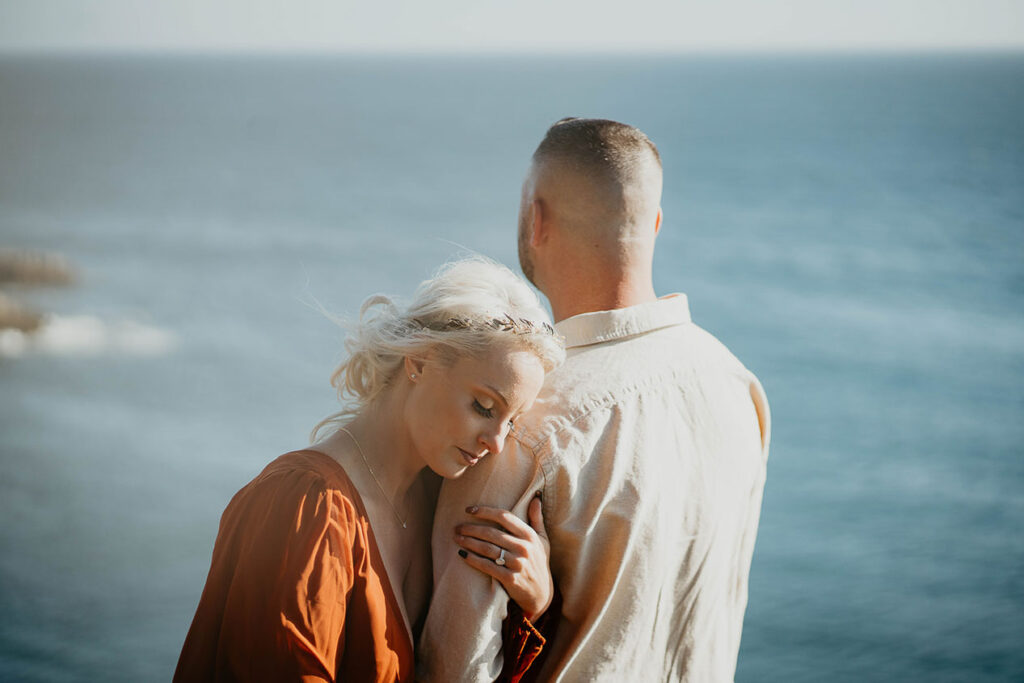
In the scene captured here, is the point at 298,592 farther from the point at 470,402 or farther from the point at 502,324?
the point at 502,324

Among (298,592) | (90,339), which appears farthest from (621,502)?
(90,339)

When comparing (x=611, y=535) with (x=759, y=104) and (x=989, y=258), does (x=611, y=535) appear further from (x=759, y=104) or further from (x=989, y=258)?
(x=759, y=104)

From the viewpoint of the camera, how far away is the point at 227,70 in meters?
63.0

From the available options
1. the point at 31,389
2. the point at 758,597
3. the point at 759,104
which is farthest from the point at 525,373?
the point at 759,104

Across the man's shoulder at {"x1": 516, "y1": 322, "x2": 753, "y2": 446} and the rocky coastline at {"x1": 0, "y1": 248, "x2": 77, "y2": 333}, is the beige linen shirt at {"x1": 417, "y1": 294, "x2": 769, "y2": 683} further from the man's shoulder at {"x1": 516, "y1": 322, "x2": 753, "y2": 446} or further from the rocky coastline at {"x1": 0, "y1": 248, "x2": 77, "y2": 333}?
the rocky coastline at {"x1": 0, "y1": 248, "x2": 77, "y2": 333}

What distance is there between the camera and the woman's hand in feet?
4.93

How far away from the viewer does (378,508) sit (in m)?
1.59

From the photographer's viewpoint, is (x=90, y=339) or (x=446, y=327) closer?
(x=446, y=327)

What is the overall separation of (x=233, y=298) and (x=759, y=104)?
1317 inches

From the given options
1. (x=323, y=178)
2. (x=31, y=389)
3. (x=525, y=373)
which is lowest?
(x=525, y=373)

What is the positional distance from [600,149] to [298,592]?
0.91 metres

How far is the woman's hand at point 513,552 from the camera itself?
4.93 feet

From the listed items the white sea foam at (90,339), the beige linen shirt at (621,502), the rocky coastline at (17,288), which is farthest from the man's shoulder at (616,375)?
the white sea foam at (90,339)

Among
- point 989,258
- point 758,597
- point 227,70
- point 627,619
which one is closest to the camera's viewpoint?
point 627,619
